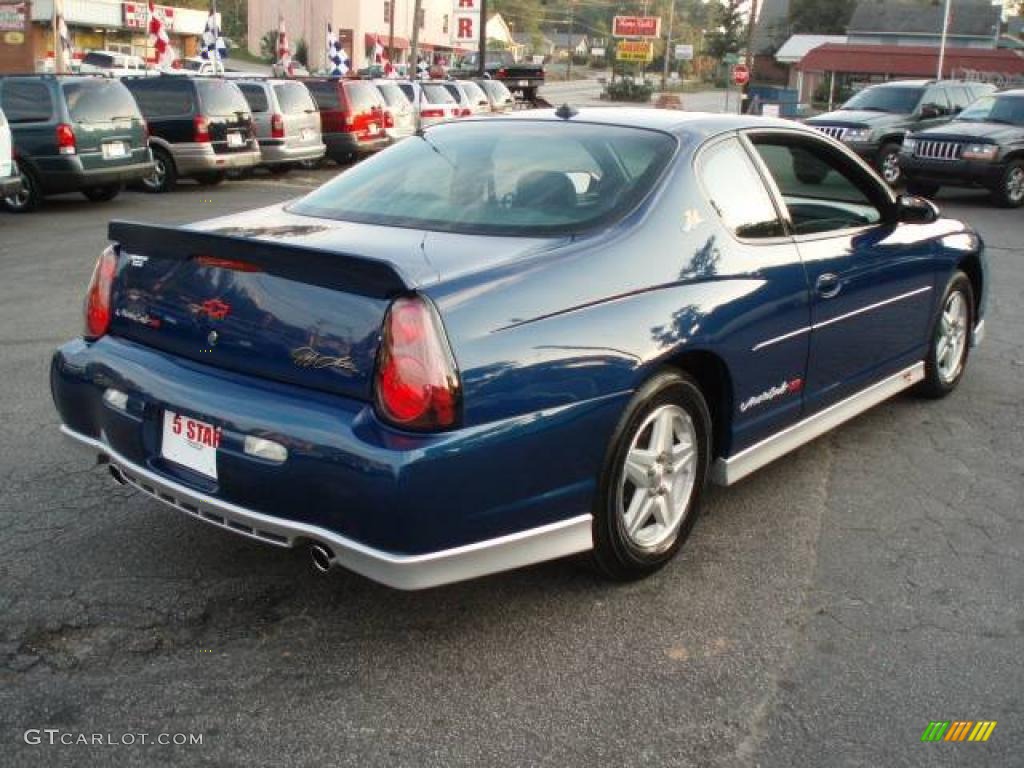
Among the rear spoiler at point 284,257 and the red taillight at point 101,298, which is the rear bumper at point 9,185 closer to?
the red taillight at point 101,298

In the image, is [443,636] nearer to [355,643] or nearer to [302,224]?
[355,643]

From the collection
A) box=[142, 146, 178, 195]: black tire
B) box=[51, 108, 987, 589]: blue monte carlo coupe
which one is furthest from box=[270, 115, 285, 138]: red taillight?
box=[51, 108, 987, 589]: blue monte carlo coupe

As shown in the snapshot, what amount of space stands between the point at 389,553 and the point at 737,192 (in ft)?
6.81

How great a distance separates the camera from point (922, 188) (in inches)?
715

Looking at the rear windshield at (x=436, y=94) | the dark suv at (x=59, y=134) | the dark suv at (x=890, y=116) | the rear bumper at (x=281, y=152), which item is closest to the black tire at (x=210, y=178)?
the rear bumper at (x=281, y=152)

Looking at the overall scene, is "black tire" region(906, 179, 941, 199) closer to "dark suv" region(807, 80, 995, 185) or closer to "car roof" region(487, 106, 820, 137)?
"dark suv" region(807, 80, 995, 185)

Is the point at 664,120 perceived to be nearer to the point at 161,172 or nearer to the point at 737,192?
the point at 737,192

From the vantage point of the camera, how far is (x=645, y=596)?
11.9 feet

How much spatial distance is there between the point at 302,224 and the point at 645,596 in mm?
1714

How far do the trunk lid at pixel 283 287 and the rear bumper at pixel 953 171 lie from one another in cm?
1478

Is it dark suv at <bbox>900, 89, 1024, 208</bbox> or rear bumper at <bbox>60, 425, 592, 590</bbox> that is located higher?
dark suv at <bbox>900, 89, 1024, 208</bbox>

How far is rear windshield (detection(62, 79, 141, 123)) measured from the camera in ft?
45.1

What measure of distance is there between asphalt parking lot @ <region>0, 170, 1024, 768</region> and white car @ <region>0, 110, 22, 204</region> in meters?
8.34

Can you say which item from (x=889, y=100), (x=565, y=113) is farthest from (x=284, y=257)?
(x=889, y=100)
